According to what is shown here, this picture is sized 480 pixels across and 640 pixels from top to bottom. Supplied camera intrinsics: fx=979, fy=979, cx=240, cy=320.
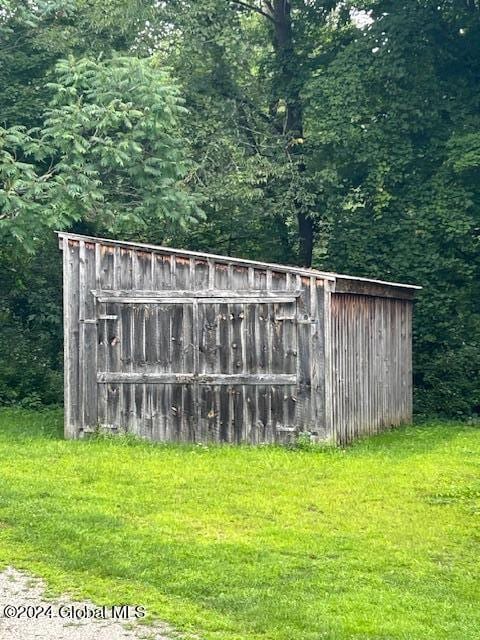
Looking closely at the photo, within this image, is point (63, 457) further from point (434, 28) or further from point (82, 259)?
point (434, 28)

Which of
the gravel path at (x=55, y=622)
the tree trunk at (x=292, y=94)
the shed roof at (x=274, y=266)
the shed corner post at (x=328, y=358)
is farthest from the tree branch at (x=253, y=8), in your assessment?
the gravel path at (x=55, y=622)

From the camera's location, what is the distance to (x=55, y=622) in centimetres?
612

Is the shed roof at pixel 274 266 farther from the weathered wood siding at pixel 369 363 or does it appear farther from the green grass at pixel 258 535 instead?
the green grass at pixel 258 535

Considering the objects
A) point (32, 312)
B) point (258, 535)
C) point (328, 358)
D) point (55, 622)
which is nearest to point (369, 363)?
point (328, 358)

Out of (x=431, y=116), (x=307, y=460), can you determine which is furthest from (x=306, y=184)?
(x=307, y=460)

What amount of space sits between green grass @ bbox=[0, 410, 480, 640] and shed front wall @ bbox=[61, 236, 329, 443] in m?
0.68

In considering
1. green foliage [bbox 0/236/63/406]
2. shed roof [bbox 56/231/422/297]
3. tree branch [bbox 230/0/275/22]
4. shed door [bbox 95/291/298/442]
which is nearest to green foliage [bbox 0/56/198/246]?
green foliage [bbox 0/236/63/406]

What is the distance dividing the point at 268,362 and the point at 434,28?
1058 cm

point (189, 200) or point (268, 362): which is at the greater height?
point (189, 200)

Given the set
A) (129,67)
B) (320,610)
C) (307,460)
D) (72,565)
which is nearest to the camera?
(320,610)

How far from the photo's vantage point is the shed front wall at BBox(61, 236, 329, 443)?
13.2 meters

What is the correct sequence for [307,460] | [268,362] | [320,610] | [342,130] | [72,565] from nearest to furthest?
[320,610], [72,565], [307,460], [268,362], [342,130]

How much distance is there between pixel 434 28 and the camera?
20594 millimetres

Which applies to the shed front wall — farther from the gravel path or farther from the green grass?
the gravel path
